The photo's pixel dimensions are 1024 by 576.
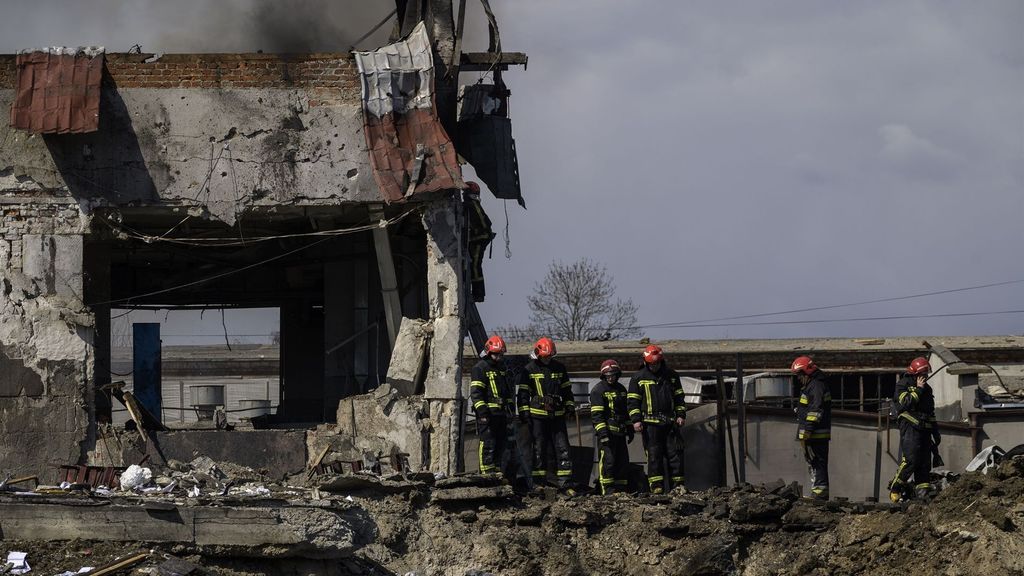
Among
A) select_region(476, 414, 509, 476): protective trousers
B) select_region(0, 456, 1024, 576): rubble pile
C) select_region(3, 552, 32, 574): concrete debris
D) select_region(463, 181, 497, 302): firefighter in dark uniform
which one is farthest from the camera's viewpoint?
select_region(463, 181, 497, 302): firefighter in dark uniform

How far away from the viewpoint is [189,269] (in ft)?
73.7

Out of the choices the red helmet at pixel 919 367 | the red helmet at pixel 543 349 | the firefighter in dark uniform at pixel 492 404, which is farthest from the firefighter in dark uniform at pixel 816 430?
the firefighter in dark uniform at pixel 492 404

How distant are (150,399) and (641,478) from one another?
33.2 feet

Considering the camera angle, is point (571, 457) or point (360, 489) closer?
point (360, 489)

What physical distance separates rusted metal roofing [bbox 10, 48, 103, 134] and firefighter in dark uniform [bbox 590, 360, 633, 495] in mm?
6865

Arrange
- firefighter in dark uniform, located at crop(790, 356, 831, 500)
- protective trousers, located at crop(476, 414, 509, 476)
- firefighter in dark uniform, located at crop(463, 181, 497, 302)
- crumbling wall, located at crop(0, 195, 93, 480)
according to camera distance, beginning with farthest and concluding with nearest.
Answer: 1. firefighter in dark uniform, located at crop(463, 181, 497, 302)
2. crumbling wall, located at crop(0, 195, 93, 480)
3. firefighter in dark uniform, located at crop(790, 356, 831, 500)
4. protective trousers, located at crop(476, 414, 509, 476)

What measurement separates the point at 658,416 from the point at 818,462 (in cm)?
195

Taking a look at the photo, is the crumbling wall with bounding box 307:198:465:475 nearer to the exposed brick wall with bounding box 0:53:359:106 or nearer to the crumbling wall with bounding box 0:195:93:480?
the exposed brick wall with bounding box 0:53:359:106

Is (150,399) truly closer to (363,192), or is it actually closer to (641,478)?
(363,192)

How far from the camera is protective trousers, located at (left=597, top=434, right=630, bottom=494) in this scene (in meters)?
15.6

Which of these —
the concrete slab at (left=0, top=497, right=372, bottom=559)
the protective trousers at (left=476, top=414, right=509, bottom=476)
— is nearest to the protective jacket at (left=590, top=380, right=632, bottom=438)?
the protective trousers at (left=476, top=414, right=509, bottom=476)

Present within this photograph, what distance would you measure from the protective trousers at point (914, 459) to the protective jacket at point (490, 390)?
466 cm

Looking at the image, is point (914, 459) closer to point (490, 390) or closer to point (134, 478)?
point (490, 390)

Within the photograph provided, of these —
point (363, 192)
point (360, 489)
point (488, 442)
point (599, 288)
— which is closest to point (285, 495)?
point (360, 489)
